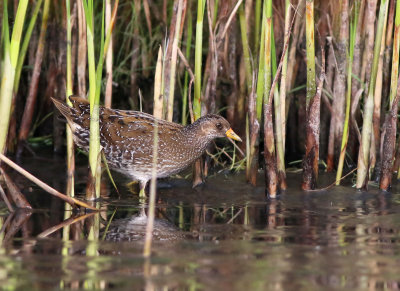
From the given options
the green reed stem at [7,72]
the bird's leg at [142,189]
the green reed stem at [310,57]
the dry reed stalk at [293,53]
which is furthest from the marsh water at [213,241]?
the dry reed stalk at [293,53]

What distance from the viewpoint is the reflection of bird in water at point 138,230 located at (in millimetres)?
5125

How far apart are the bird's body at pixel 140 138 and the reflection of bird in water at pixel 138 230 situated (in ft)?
3.07

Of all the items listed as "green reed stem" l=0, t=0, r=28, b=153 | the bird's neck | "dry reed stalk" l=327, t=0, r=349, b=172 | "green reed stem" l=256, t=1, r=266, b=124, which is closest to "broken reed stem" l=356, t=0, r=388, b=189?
"dry reed stalk" l=327, t=0, r=349, b=172

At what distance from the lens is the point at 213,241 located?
5.04m

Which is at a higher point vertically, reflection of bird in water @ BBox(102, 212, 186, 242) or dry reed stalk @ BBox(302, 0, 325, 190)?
dry reed stalk @ BBox(302, 0, 325, 190)

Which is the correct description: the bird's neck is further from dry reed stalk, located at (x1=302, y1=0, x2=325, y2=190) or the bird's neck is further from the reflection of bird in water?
the reflection of bird in water

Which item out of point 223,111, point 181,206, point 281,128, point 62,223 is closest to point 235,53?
point 223,111

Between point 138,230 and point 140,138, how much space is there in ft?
4.95

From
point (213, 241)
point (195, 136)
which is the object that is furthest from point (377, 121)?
point (213, 241)

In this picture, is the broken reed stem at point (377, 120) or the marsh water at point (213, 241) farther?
the broken reed stem at point (377, 120)

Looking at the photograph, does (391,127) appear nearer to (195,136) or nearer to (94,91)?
(195,136)

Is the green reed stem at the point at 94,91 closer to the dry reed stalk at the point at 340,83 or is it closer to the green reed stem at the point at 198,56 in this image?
the green reed stem at the point at 198,56

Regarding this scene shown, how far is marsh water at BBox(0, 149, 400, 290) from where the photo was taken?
4141 mm

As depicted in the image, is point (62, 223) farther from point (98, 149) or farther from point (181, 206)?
point (181, 206)
